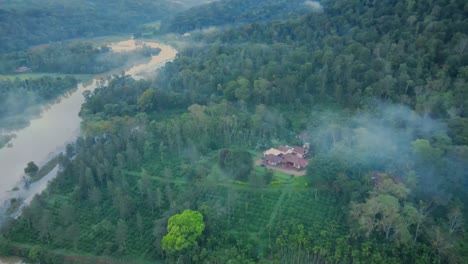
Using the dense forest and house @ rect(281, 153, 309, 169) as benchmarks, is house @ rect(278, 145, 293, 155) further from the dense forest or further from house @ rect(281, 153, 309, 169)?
the dense forest

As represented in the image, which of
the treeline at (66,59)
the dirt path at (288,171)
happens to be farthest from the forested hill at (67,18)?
the dirt path at (288,171)

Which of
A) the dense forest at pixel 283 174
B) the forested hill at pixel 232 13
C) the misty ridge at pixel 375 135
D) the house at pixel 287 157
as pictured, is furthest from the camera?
the forested hill at pixel 232 13

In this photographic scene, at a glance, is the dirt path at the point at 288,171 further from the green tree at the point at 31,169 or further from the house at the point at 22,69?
the house at the point at 22,69

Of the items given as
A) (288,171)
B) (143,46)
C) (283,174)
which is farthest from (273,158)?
(143,46)

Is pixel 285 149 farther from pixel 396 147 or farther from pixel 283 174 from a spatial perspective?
pixel 396 147

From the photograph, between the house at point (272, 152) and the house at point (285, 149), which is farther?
the house at point (285, 149)

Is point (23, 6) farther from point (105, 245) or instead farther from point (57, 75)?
point (105, 245)
